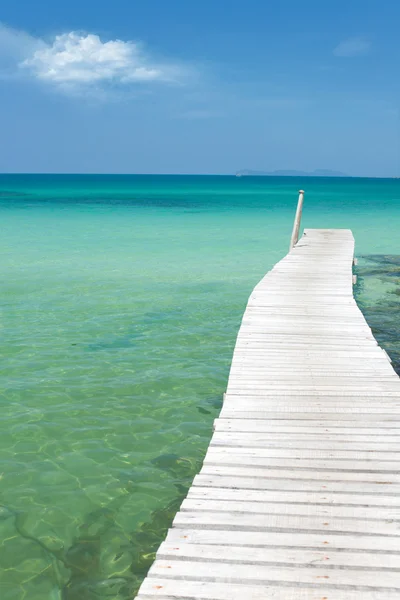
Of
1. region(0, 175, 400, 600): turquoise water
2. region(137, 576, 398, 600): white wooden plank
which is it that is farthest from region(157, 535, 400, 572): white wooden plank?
region(0, 175, 400, 600): turquoise water

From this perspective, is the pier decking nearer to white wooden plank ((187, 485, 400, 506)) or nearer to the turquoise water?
white wooden plank ((187, 485, 400, 506))

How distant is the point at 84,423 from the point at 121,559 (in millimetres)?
2715

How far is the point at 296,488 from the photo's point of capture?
4.34 m

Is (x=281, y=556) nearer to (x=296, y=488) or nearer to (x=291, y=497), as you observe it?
(x=291, y=497)

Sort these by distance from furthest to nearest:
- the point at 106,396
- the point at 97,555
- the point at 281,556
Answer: the point at 106,396, the point at 97,555, the point at 281,556

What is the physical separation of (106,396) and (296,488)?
14.5 feet

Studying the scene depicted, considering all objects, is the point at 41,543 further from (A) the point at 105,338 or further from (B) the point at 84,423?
(A) the point at 105,338

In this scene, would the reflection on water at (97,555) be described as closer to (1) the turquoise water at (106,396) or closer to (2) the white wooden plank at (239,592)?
(1) the turquoise water at (106,396)

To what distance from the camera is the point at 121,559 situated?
4871 millimetres

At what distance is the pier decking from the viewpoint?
10.9 feet

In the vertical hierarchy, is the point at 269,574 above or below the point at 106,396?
above

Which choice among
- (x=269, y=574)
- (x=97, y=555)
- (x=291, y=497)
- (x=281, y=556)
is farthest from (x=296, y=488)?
(x=97, y=555)

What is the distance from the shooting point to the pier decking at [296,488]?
3318 mm

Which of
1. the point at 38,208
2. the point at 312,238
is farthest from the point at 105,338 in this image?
the point at 38,208
